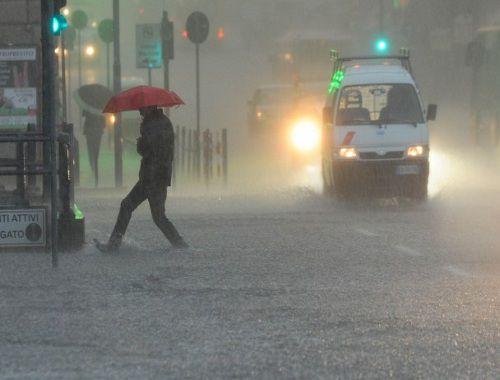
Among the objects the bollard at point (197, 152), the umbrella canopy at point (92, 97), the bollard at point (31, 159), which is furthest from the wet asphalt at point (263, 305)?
the umbrella canopy at point (92, 97)

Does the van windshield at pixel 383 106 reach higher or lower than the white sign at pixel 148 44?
lower

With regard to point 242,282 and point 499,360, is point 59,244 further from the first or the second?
point 499,360

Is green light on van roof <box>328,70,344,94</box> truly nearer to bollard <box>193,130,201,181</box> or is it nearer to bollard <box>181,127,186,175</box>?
bollard <box>193,130,201,181</box>

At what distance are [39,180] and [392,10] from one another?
156ft

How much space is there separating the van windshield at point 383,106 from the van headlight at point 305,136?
15.9 metres

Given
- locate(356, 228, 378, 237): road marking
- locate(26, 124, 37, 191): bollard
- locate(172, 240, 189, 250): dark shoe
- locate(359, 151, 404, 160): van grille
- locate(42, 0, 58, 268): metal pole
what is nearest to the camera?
locate(42, 0, 58, 268): metal pole

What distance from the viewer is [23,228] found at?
1380cm

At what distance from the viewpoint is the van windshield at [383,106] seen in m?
22.7

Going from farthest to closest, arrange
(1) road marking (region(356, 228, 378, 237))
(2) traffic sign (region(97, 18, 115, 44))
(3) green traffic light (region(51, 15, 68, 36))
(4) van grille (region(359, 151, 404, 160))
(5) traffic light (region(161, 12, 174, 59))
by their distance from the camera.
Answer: (2) traffic sign (region(97, 18, 115, 44)) → (5) traffic light (region(161, 12, 174, 59)) → (4) van grille (region(359, 151, 404, 160)) → (1) road marking (region(356, 228, 378, 237)) → (3) green traffic light (region(51, 15, 68, 36))

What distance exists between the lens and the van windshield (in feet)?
74.4

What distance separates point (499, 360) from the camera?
8406mm

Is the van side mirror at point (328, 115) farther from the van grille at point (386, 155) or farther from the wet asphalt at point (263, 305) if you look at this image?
the wet asphalt at point (263, 305)

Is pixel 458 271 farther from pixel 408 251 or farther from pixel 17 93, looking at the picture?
pixel 17 93

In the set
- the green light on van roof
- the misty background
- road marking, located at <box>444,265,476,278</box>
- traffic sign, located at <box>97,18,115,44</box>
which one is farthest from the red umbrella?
the misty background
